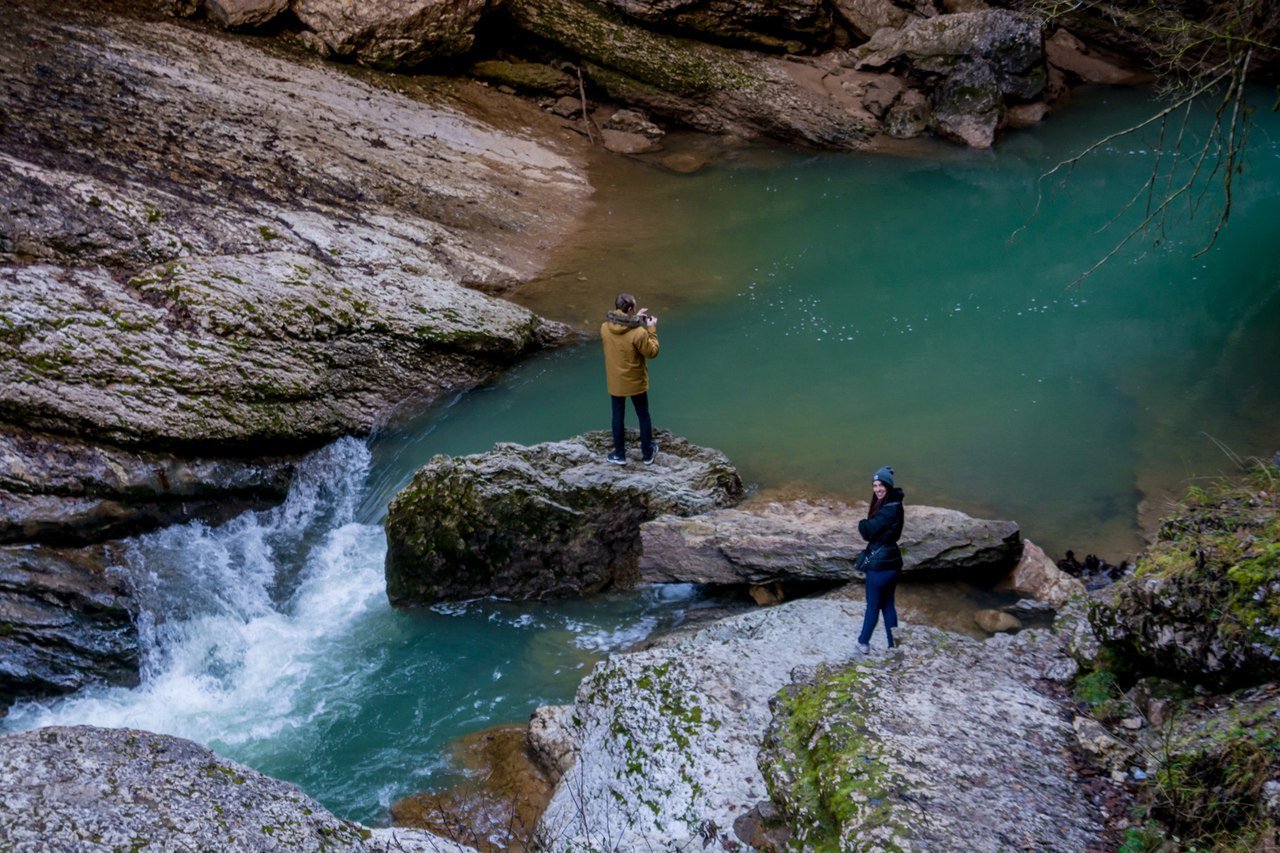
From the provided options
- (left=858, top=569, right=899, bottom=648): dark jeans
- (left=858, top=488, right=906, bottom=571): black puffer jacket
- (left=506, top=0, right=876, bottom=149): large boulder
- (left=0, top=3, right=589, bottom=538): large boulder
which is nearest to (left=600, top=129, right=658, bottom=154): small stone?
(left=506, top=0, right=876, bottom=149): large boulder

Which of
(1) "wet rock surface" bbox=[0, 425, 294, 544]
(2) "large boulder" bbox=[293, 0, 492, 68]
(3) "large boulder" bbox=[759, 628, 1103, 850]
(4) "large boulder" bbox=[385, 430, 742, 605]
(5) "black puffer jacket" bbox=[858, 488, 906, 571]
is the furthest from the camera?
(2) "large boulder" bbox=[293, 0, 492, 68]

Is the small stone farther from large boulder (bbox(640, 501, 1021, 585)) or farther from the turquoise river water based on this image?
large boulder (bbox(640, 501, 1021, 585))

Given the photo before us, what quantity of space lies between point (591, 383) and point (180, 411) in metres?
5.65

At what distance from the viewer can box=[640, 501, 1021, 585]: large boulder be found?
31.1 ft

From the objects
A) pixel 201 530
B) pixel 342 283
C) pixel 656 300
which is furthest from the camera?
pixel 656 300

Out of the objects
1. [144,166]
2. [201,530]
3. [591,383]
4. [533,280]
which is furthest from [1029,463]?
[144,166]

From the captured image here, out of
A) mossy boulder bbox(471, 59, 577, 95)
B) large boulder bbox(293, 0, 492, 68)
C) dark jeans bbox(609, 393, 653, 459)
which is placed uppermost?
large boulder bbox(293, 0, 492, 68)

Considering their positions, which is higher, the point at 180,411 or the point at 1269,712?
the point at 1269,712

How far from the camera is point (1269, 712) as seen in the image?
5094mm

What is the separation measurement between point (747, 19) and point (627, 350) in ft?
51.3

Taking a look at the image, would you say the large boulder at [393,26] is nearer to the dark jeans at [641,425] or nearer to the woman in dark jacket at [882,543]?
the dark jeans at [641,425]

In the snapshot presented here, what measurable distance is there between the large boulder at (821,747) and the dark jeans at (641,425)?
3154mm

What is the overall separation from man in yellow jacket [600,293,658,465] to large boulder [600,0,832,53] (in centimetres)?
1456

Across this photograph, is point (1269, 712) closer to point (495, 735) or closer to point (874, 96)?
point (495, 735)
